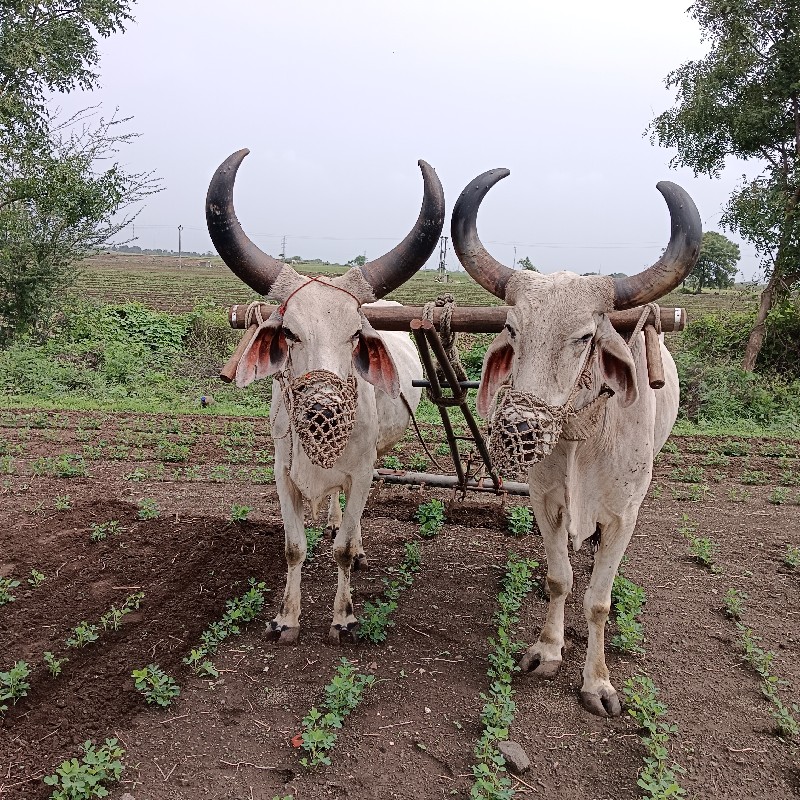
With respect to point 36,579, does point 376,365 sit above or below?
above

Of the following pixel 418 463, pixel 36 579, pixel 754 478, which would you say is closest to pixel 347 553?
pixel 36 579

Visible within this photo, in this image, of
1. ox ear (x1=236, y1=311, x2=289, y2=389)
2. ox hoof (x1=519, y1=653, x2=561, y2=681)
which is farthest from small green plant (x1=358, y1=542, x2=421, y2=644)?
ox ear (x1=236, y1=311, x2=289, y2=389)

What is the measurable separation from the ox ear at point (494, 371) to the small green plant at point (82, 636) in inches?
110

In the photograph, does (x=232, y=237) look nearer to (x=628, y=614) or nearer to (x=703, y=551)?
(x=628, y=614)

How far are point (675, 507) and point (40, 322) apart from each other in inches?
424

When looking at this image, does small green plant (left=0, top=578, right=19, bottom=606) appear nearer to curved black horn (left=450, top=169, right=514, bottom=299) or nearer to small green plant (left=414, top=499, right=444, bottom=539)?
small green plant (left=414, top=499, right=444, bottom=539)

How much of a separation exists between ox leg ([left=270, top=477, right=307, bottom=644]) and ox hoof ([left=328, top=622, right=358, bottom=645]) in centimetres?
22

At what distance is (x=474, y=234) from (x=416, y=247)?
33 cm

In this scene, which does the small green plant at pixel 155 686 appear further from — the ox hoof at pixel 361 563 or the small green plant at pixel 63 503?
the small green plant at pixel 63 503

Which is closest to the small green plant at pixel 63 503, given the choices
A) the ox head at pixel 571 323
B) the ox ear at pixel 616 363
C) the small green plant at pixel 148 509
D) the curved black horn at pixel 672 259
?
the small green plant at pixel 148 509

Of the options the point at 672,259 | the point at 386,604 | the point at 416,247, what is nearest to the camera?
the point at 672,259

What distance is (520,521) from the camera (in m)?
6.56

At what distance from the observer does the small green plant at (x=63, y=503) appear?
668 cm

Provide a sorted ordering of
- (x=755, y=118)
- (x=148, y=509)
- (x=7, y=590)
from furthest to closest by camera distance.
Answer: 1. (x=755, y=118)
2. (x=148, y=509)
3. (x=7, y=590)
